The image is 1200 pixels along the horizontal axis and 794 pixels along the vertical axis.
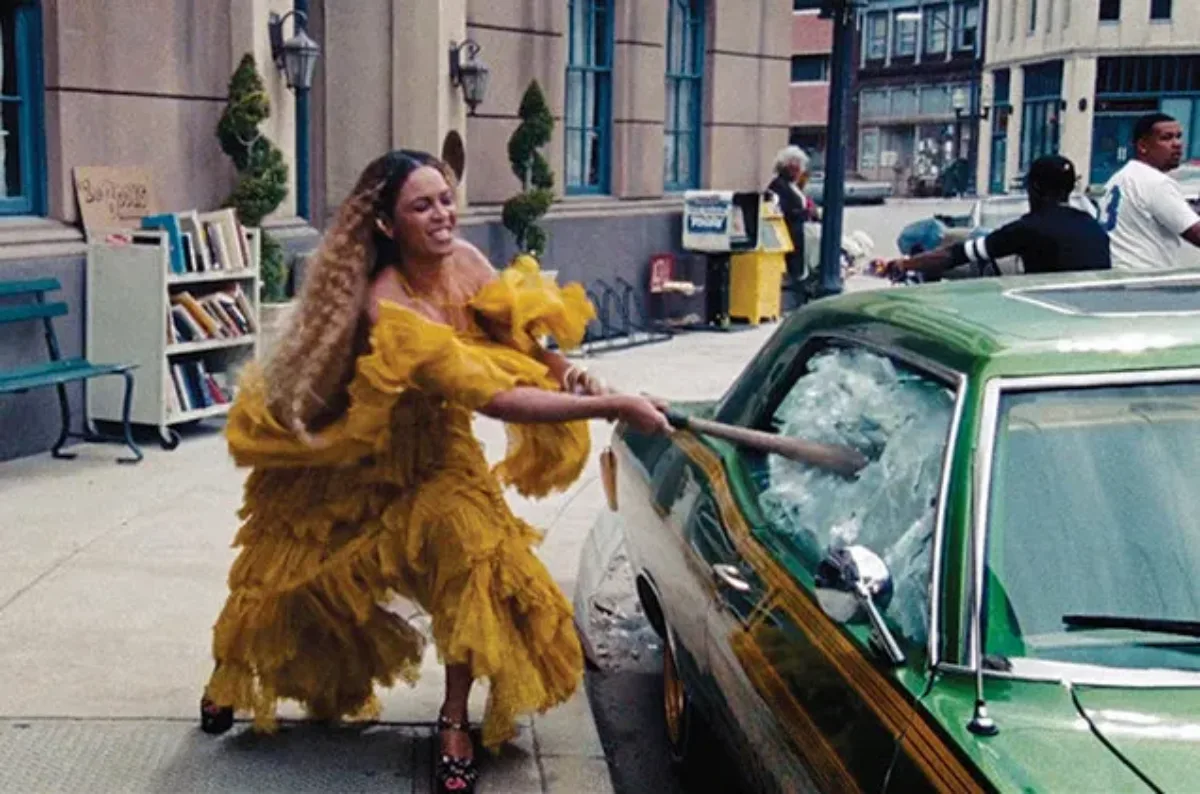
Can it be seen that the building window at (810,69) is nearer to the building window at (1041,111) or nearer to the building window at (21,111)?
the building window at (1041,111)

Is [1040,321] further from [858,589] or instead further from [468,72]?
[468,72]

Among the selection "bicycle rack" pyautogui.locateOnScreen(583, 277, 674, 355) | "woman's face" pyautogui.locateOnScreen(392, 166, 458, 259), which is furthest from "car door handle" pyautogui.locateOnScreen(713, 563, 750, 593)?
"bicycle rack" pyautogui.locateOnScreen(583, 277, 674, 355)

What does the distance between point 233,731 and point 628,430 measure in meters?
1.66

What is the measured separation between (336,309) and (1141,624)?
2.21m

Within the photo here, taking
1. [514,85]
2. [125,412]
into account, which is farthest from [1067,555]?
[514,85]

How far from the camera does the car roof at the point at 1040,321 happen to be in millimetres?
3518

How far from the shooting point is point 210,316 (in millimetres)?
9750

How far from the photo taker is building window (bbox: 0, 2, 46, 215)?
9.19 metres

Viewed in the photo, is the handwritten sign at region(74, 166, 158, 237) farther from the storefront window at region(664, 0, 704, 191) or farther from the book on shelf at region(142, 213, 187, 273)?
the storefront window at region(664, 0, 704, 191)

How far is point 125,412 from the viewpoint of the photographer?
360 inches

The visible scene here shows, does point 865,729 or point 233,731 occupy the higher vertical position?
point 865,729

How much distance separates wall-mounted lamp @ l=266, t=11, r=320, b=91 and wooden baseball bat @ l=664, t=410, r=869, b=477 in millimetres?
6740

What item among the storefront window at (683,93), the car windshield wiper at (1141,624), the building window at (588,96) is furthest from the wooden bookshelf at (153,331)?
the storefront window at (683,93)

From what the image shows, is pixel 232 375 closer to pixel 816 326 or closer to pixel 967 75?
pixel 816 326
